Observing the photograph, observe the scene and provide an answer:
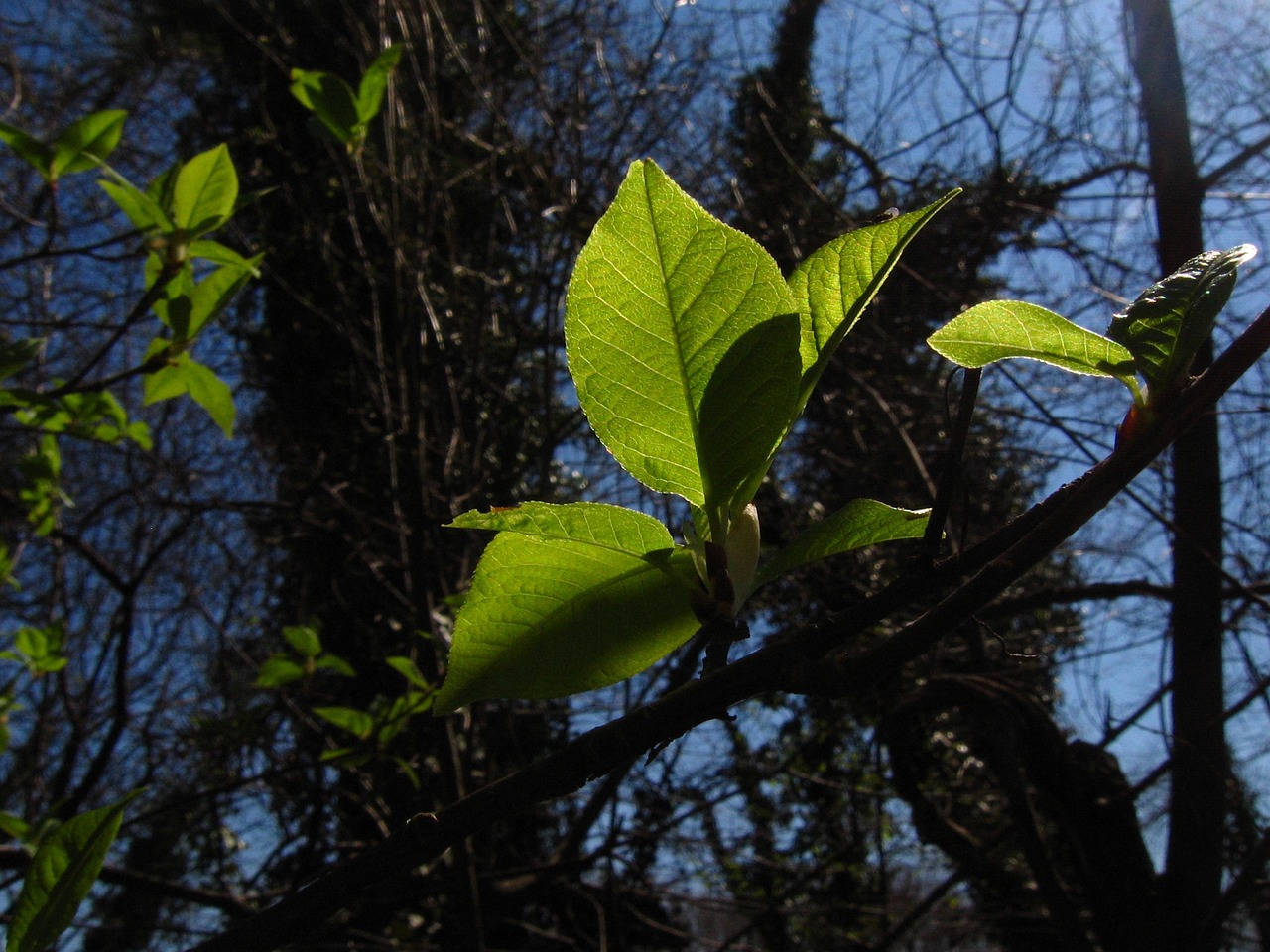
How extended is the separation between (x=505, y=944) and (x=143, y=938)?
54.0 inches

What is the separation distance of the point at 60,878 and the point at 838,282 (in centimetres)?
50

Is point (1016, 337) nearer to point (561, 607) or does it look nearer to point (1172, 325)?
point (1172, 325)

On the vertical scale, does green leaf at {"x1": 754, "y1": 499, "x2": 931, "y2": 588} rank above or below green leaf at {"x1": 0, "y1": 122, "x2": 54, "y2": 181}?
below

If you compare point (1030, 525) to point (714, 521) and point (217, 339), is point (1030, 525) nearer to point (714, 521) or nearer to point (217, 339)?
point (714, 521)

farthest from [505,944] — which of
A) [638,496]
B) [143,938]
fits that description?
[638,496]

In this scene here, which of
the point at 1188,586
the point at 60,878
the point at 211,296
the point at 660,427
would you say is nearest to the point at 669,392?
the point at 660,427

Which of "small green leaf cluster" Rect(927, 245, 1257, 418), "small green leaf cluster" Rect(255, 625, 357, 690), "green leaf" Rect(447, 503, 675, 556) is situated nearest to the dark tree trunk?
"small green leaf cluster" Rect(927, 245, 1257, 418)

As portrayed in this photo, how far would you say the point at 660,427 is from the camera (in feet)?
1.23

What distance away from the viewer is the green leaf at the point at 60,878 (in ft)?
1.47

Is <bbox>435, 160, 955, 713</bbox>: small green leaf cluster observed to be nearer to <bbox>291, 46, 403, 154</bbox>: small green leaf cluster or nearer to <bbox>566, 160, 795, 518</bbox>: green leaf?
<bbox>566, 160, 795, 518</bbox>: green leaf

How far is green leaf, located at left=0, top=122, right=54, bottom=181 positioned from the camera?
101 cm

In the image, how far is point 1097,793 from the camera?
1.74m

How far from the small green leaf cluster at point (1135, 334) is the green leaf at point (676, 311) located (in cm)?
8

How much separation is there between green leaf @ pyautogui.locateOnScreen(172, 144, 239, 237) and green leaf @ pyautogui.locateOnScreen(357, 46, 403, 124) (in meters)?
0.30
